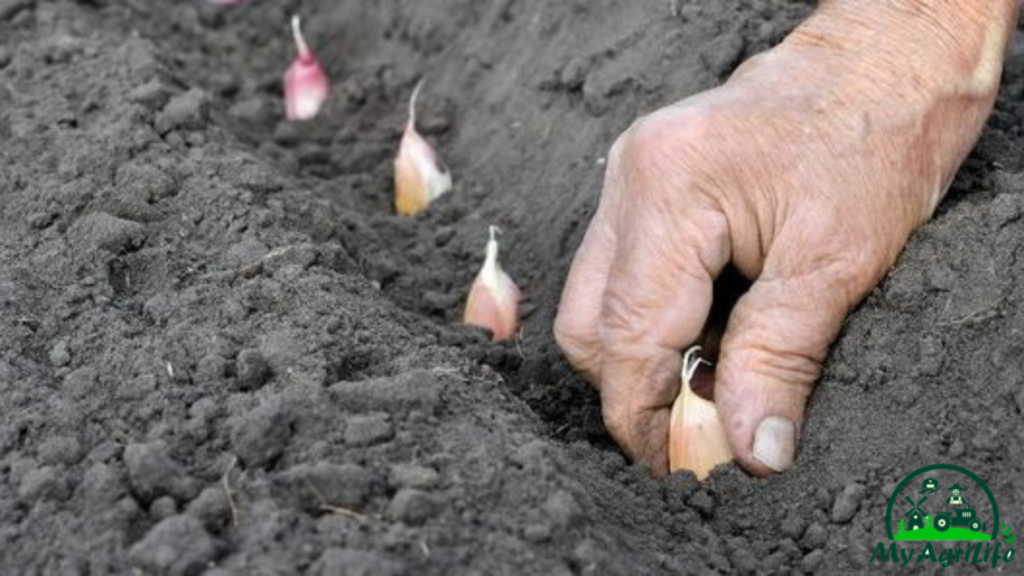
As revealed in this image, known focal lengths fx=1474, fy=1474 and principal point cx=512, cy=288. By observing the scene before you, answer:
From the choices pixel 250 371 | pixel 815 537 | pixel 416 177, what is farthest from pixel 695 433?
pixel 416 177

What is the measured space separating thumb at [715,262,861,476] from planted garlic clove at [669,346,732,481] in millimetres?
29

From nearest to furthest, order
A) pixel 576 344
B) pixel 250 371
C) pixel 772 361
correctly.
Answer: pixel 250 371
pixel 772 361
pixel 576 344

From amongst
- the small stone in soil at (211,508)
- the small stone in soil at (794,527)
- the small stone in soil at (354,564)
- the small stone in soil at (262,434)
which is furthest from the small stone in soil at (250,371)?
the small stone in soil at (794,527)

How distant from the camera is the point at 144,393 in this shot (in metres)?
1.98

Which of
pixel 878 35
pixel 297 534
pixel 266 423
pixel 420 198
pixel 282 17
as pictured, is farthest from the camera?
pixel 282 17

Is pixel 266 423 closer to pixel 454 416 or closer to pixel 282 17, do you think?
pixel 454 416

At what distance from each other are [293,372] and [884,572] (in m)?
0.82

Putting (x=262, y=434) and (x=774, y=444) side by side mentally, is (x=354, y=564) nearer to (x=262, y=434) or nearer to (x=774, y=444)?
(x=262, y=434)

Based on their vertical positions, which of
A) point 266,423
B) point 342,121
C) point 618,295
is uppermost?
point 266,423

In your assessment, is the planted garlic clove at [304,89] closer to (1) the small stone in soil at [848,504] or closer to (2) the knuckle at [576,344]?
(2) the knuckle at [576,344]

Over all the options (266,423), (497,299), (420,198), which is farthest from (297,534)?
(420,198)

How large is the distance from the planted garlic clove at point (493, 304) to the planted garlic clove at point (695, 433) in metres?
0.48

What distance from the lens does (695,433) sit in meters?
2.13

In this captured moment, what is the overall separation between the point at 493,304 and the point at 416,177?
1.91ft
